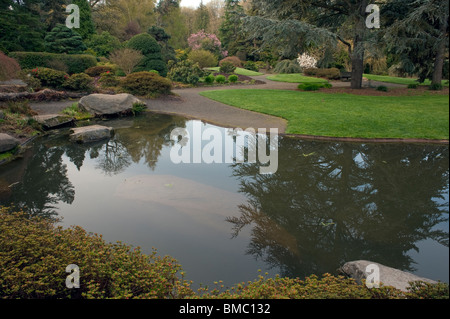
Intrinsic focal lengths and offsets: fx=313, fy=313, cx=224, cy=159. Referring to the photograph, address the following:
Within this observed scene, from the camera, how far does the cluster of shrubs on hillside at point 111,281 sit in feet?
9.29

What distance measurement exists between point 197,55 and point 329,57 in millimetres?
16082

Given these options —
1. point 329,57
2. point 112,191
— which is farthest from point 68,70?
point 112,191

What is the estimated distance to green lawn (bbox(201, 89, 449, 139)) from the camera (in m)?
9.51

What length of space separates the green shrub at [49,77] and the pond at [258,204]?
9.06 m

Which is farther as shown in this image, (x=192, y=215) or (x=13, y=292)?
(x=192, y=215)

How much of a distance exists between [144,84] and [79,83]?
3.40 metres

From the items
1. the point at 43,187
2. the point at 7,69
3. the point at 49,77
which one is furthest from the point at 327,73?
the point at 43,187

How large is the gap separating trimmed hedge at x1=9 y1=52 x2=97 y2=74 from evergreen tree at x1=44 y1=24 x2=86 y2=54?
7.02 feet

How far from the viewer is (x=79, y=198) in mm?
6133

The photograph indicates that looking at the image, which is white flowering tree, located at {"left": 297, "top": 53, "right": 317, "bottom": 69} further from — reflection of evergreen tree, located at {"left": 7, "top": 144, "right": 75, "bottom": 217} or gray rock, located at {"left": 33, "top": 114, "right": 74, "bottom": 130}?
reflection of evergreen tree, located at {"left": 7, "top": 144, "right": 75, "bottom": 217}

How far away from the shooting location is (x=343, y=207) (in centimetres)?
562

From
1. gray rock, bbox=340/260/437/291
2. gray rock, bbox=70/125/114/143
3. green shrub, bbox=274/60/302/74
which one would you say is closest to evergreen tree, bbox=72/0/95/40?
green shrub, bbox=274/60/302/74

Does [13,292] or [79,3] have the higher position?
[79,3]
